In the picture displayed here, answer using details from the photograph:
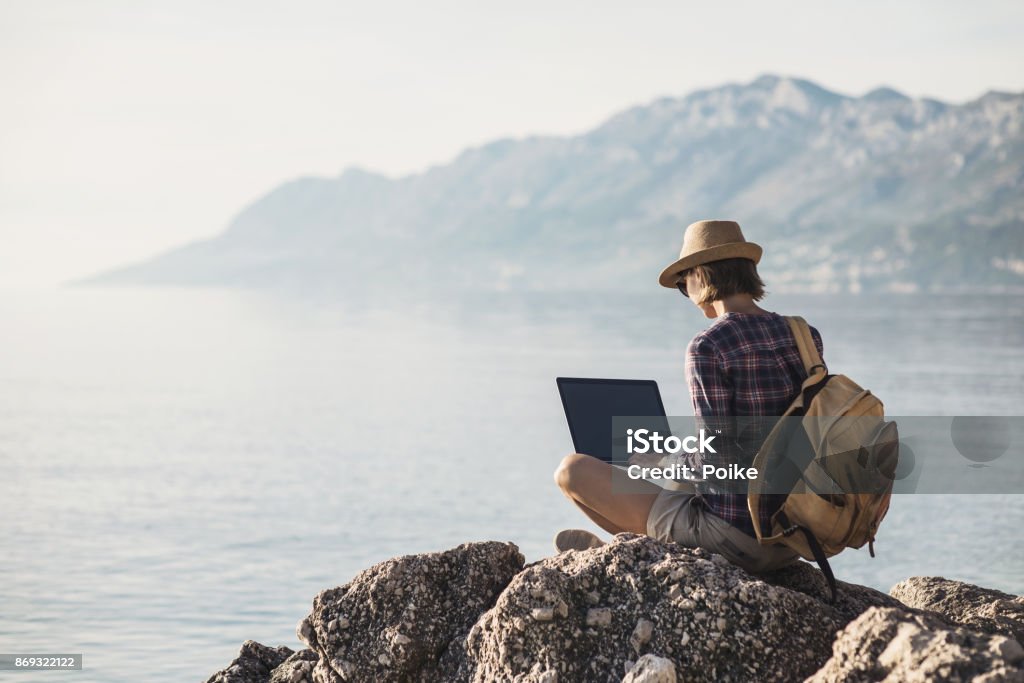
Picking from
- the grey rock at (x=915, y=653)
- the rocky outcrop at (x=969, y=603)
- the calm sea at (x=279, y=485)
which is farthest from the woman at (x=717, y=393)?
the calm sea at (x=279, y=485)

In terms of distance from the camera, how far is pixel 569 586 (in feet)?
13.8

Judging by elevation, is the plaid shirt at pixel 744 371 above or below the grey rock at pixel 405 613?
above

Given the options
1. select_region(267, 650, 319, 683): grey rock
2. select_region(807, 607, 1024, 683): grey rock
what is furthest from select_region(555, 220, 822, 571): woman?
select_region(267, 650, 319, 683): grey rock

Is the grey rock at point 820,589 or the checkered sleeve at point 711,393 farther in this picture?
the grey rock at point 820,589

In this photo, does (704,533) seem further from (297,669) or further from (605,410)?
(297,669)

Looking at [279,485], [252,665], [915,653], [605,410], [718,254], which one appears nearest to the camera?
[915,653]

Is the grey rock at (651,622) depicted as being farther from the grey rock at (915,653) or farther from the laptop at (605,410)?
the laptop at (605,410)

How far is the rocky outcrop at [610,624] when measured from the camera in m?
3.54

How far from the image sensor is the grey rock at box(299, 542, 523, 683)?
4.58 meters

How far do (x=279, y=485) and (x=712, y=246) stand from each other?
14.0m

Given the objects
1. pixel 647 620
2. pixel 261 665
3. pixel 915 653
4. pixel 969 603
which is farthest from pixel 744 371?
pixel 261 665

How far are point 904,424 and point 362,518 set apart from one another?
36.6ft

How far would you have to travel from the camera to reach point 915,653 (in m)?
3.27

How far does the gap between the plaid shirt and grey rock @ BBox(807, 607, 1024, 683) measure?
73 centimetres
